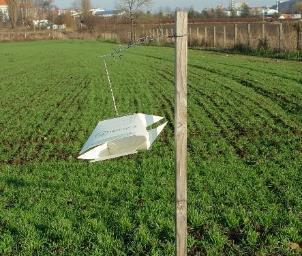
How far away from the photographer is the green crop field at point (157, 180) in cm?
538

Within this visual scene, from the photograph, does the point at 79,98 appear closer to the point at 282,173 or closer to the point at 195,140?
the point at 195,140

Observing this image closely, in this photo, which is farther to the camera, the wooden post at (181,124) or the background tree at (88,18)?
the background tree at (88,18)

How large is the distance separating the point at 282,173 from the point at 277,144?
208 cm

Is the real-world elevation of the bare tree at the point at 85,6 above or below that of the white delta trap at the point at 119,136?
above

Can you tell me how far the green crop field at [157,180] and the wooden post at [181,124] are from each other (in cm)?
94

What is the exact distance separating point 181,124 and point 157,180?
3.88 m

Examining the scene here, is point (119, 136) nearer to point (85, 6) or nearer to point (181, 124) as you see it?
point (181, 124)

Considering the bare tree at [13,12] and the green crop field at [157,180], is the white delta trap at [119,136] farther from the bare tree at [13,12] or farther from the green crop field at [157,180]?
the bare tree at [13,12]

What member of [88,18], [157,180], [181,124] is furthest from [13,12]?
[181,124]

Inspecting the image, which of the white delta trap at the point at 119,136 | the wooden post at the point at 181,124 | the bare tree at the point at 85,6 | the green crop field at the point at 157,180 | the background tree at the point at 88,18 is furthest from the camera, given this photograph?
the bare tree at the point at 85,6

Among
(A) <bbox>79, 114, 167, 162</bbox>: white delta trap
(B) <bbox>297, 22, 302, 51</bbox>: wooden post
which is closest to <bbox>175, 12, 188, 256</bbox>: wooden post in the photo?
(A) <bbox>79, 114, 167, 162</bbox>: white delta trap

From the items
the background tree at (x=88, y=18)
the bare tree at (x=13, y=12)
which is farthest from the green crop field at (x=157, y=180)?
the bare tree at (x=13, y=12)

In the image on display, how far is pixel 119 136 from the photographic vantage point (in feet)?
13.7

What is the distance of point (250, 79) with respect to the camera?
63.6 ft
